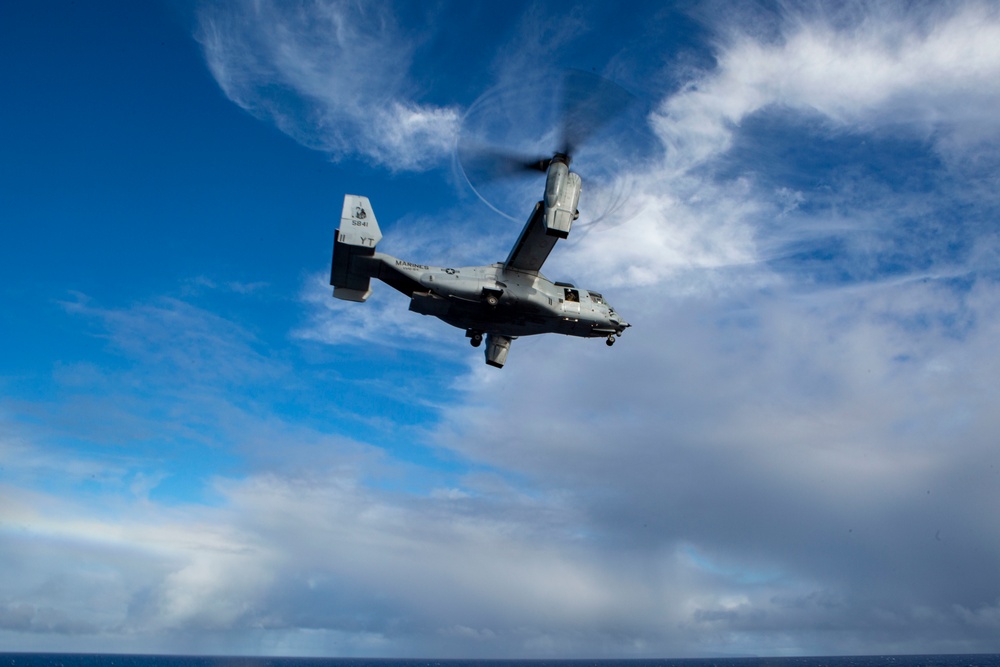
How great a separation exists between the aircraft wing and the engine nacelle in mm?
559

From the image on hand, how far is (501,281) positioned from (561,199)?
5378 mm

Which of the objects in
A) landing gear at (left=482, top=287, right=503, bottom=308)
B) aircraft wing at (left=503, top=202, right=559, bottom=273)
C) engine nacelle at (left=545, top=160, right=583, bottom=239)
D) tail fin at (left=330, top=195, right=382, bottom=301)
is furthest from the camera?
landing gear at (left=482, top=287, right=503, bottom=308)

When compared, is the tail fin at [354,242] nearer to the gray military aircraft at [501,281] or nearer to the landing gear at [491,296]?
the gray military aircraft at [501,281]

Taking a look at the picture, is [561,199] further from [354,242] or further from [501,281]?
[354,242]

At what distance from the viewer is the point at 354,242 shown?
35156mm

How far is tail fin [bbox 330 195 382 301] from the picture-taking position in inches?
1387

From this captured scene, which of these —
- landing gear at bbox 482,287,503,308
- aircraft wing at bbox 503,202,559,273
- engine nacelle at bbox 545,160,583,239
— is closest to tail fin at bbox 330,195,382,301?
landing gear at bbox 482,287,503,308

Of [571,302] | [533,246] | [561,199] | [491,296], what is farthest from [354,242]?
[571,302]

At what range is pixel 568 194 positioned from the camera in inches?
1393

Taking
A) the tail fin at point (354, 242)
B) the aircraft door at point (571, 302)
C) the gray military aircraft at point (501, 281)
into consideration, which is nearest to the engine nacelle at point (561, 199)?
the gray military aircraft at point (501, 281)

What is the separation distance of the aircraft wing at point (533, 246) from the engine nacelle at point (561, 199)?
0.56 metres

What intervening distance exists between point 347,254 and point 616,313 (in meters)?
15.3

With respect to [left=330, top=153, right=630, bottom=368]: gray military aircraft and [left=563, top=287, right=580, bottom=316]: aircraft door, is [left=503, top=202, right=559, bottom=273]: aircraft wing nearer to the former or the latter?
[left=330, top=153, right=630, bottom=368]: gray military aircraft

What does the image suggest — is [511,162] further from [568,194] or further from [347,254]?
[347,254]
